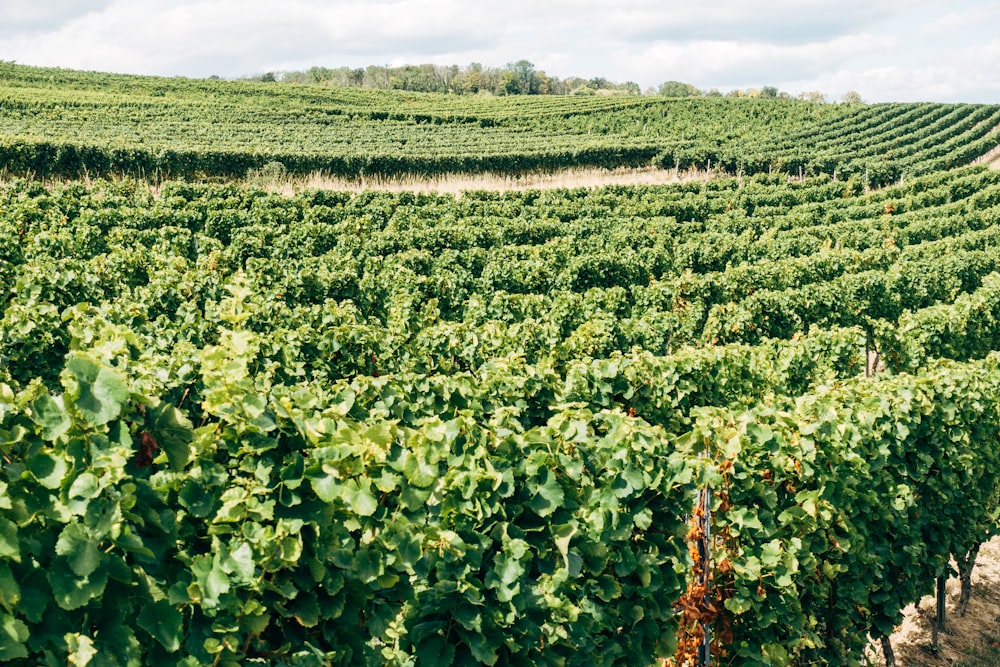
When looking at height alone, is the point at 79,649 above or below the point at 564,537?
above

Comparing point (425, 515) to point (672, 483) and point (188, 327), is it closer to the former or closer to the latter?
point (672, 483)

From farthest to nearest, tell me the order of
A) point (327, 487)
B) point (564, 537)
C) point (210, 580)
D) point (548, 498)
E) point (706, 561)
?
point (706, 561), point (548, 498), point (564, 537), point (327, 487), point (210, 580)

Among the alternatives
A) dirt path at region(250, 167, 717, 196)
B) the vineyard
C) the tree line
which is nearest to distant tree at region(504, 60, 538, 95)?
the tree line

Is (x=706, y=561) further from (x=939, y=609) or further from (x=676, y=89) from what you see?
(x=676, y=89)

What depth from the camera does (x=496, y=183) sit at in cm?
4438

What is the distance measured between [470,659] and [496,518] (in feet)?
2.64

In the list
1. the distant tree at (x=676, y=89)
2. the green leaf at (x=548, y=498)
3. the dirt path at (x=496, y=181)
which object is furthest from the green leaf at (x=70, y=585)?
the distant tree at (x=676, y=89)

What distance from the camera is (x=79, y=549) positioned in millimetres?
2885

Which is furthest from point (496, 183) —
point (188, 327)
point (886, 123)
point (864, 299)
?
point (886, 123)

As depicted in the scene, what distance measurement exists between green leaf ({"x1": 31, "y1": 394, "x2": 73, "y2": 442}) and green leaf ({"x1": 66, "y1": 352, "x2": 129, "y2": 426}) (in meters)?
0.10

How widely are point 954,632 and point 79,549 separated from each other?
9.17 m

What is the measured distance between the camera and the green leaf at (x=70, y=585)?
2828mm

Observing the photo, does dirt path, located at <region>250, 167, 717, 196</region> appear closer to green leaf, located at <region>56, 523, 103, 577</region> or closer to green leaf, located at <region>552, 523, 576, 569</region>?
green leaf, located at <region>552, 523, 576, 569</region>

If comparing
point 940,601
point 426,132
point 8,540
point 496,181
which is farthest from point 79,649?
point 426,132
